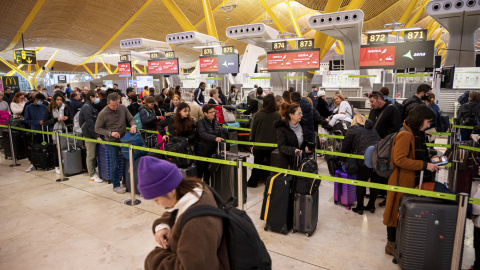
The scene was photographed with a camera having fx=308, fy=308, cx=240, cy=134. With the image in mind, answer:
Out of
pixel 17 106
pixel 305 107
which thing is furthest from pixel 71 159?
pixel 305 107

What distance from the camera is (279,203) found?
13.9 ft

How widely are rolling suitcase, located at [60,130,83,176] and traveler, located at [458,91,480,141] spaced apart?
379 inches

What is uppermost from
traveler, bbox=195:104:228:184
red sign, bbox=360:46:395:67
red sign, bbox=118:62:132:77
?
red sign, bbox=118:62:132:77

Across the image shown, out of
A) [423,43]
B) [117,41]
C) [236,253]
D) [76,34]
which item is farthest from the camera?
[117,41]

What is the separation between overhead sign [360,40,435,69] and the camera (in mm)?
10234

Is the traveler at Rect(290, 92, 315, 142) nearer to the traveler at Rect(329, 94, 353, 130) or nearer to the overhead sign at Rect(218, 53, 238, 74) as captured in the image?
the traveler at Rect(329, 94, 353, 130)

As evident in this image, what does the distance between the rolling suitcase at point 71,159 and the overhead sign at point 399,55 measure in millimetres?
9628

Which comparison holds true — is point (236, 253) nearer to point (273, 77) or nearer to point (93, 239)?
point (93, 239)

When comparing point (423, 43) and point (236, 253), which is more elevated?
point (423, 43)

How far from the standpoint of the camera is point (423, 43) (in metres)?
10.2

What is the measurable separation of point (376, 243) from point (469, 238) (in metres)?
1.31

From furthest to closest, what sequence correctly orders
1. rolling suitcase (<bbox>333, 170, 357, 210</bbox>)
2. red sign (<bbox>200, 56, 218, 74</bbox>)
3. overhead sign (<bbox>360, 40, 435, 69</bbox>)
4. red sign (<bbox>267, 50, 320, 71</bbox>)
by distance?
red sign (<bbox>200, 56, 218, 74</bbox>), red sign (<bbox>267, 50, 320, 71</bbox>), overhead sign (<bbox>360, 40, 435, 69</bbox>), rolling suitcase (<bbox>333, 170, 357, 210</bbox>)

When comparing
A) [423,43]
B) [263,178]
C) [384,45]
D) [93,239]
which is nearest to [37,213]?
[93,239]

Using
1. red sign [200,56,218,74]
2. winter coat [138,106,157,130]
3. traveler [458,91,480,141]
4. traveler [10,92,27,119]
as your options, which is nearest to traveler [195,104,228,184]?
winter coat [138,106,157,130]
